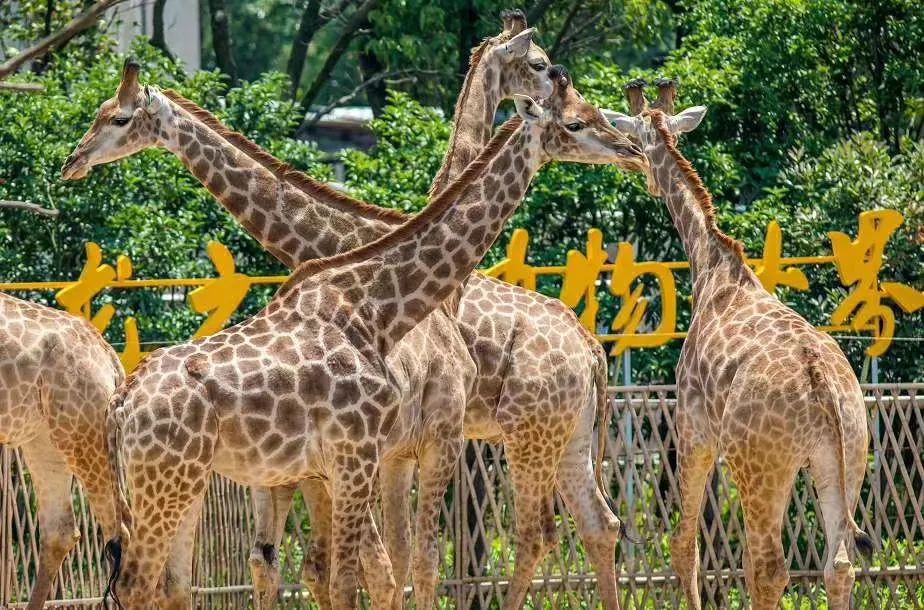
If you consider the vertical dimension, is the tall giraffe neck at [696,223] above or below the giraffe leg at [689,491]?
above

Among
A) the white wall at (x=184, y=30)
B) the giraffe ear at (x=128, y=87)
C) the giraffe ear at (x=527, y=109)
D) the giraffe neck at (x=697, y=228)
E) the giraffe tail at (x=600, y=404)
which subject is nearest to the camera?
the giraffe ear at (x=527, y=109)

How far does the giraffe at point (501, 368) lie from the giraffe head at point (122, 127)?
0.02 meters

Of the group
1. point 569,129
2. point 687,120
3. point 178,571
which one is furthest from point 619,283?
point 178,571

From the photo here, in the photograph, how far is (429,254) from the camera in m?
7.94

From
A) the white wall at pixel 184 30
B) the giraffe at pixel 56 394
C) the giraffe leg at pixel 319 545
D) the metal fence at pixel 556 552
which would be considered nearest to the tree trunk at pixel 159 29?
the white wall at pixel 184 30

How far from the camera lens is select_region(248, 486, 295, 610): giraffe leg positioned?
27.4 feet

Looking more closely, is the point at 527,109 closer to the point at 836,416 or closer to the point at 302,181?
the point at 302,181

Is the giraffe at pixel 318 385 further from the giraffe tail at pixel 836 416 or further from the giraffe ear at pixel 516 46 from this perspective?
the giraffe tail at pixel 836 416

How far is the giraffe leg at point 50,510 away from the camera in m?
9.23

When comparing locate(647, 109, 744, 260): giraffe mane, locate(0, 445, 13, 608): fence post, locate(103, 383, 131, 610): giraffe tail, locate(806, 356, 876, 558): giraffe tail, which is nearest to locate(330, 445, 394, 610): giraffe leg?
locate(103, 383, 131, 610): giraffe tail

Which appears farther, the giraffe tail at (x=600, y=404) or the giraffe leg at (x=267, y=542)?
the giraffe tail at (x=600, y=404)

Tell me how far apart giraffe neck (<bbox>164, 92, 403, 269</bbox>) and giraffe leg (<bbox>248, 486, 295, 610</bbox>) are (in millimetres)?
1189

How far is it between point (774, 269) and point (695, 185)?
2658mm

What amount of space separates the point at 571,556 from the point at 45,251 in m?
5.14
